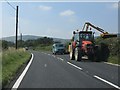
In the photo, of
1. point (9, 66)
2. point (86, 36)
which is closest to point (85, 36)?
point (86, 36)

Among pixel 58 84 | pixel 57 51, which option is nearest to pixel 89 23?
pixel 57 51

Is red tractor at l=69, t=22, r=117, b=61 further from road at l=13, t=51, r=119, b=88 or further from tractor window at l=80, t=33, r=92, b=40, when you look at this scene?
road at l=13, t=51, r=119, b=88

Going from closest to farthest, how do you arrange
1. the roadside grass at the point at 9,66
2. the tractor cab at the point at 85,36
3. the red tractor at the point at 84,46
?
the roadside grass at the point at 9,66, the red tractor at the point at 84,46, the tractor cab at the point at 85,36

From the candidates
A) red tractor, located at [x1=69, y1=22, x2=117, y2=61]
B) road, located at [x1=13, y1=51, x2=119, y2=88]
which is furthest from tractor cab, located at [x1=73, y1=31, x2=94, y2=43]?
road, located at [x1=13, y1=51, x2=119, y2=88]

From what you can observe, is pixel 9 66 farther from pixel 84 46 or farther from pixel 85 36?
pixel 85 36

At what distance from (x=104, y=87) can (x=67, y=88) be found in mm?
1454

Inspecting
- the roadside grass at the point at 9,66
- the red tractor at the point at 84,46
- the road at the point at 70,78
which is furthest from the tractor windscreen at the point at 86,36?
the road at the point at 70,78

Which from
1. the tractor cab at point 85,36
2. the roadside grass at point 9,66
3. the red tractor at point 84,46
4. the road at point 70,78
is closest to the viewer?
the road at point 70,78

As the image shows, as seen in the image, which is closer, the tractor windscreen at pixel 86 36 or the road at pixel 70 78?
the road at pixel 70 78

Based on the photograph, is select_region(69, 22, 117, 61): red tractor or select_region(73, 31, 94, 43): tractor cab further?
select_region(73, 31, 94, 43): tractor cab

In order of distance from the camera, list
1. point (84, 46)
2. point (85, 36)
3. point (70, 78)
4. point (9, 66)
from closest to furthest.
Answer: point (70, 78)
point (9, 66)
point (84, 46)
point (85, 36)

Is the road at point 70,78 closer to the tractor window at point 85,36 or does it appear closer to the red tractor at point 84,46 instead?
the red tractor at point 84,46

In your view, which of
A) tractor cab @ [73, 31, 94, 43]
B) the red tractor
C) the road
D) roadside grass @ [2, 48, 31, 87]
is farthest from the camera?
tractor cab @ [73, 31, 94, 43]

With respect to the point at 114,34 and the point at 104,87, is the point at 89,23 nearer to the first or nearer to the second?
the point at 114,34
